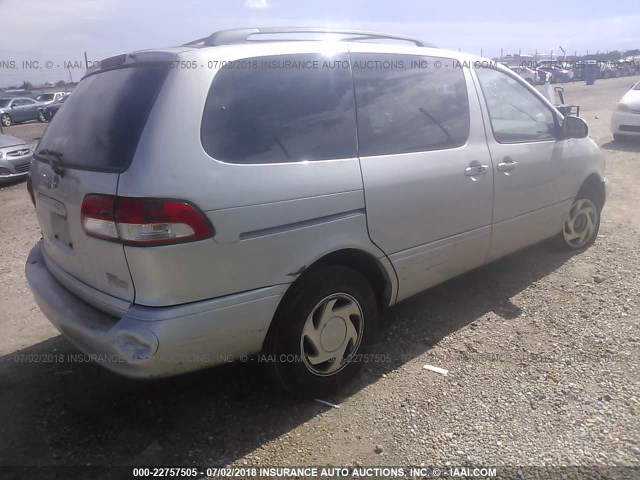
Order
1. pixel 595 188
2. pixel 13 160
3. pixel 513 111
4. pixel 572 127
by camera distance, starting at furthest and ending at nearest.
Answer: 1. pixel 13 160
2. pixel 595 188
3. pixel 572 127
4. pixel 513 111

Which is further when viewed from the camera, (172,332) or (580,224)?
(580,224)

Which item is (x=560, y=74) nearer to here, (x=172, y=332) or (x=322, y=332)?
(x=322, y=332)

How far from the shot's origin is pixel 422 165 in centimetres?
305

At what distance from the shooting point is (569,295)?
4004 millimetres

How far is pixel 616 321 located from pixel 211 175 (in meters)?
3.01

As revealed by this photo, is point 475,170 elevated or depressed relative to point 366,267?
elevated

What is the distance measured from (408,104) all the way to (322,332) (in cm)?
147

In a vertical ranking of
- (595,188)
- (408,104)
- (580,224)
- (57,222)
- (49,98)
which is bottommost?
(580,224)

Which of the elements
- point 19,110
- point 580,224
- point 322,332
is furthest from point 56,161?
point 19,110

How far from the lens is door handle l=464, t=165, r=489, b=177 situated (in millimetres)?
3305

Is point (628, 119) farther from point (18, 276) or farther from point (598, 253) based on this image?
point (18, 276)

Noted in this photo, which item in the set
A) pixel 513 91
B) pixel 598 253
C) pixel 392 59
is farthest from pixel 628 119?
pixel 392 59

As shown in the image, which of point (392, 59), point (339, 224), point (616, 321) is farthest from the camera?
point (616, 321)

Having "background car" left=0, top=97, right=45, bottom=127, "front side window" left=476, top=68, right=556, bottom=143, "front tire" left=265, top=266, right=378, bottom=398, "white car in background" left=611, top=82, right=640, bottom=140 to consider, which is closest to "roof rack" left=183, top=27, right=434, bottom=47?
"front side window" left=476, top=68, right=556, bottom=143
